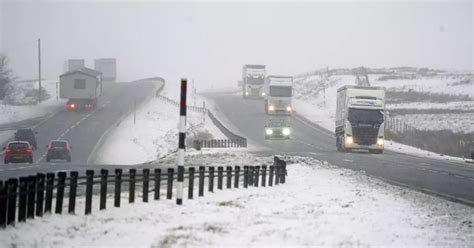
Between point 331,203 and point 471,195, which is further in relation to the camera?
point 471,195

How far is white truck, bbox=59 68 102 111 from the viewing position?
82375mm

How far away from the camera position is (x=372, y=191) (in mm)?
20672

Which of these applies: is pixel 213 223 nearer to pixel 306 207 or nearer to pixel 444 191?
pixel 306 207

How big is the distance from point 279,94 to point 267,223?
2566 inches

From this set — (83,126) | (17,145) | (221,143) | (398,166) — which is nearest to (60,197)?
(398,166)

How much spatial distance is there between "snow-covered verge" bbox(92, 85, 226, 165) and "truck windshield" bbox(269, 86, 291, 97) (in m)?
8.39

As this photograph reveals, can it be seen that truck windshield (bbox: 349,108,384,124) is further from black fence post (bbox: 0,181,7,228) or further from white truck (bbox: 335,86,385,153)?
black fence post (bbox: 0,181,7,228)

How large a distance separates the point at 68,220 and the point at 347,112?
3206cm

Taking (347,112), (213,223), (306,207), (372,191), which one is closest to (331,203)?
(306,207)

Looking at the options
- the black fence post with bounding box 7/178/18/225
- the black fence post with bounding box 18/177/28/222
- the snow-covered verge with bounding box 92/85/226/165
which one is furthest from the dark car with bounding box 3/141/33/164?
the black fence post with bounding box 7/178/18/225

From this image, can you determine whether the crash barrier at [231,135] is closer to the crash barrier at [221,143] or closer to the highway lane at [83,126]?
the crash barrier at [221,143]

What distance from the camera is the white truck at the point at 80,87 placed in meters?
82.4

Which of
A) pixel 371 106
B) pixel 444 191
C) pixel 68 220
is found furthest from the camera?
pixel 371 106

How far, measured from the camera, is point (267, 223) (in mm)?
14430
